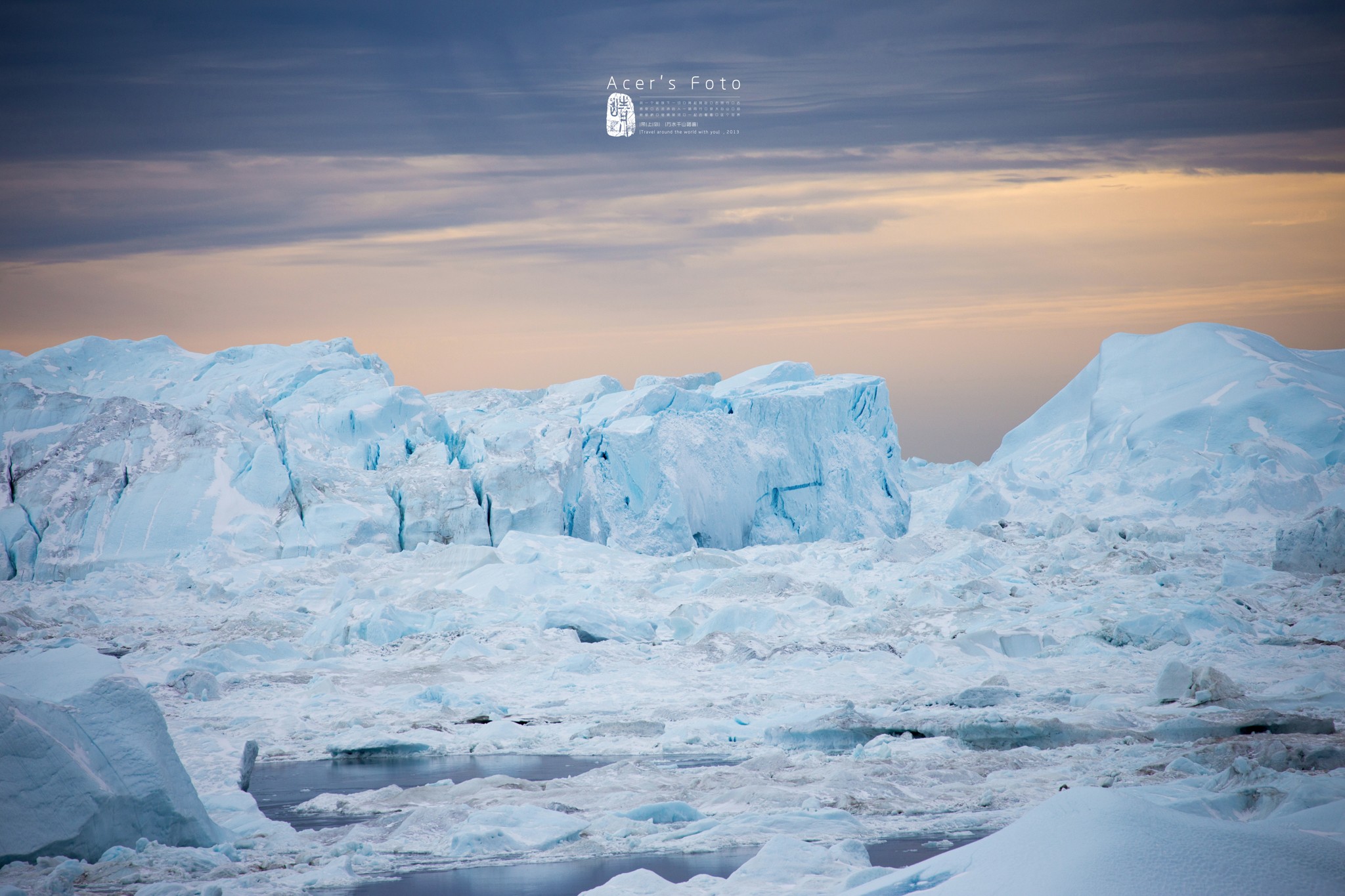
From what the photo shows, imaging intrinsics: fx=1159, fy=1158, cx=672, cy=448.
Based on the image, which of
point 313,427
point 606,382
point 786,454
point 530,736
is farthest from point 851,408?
point 530,736

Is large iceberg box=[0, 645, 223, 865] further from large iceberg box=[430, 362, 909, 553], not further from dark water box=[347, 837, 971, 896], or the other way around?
large iceberg box=[430, 362, 909, 553]

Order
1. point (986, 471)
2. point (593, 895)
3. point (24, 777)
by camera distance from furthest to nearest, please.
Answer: point (986, 471)
point (24, 777)
point (593, 895)

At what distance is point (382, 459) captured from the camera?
21.3 m

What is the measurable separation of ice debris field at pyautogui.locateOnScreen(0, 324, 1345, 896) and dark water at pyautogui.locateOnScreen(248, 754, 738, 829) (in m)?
0.20

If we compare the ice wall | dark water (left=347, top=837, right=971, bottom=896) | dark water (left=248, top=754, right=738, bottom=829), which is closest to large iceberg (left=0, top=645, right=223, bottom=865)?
dark water (left=347, top=837, right=971, bottom=896)

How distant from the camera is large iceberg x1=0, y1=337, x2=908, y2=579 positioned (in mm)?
18203

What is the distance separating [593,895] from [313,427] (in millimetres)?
18121

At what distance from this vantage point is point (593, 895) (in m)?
4.45

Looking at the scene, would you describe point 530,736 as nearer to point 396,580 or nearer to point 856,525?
point 396,580

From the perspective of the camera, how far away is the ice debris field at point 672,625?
4938 millimetres

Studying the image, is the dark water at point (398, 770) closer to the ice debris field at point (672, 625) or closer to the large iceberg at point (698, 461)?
the ice debris field at point (672, 625)

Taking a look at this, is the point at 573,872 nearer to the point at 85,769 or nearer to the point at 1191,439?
the point at 85,769

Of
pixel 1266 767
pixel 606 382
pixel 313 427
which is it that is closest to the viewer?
pixel 1266 767

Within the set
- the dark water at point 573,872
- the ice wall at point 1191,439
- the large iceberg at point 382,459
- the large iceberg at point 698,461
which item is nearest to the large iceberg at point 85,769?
the dark water at point 573,872
